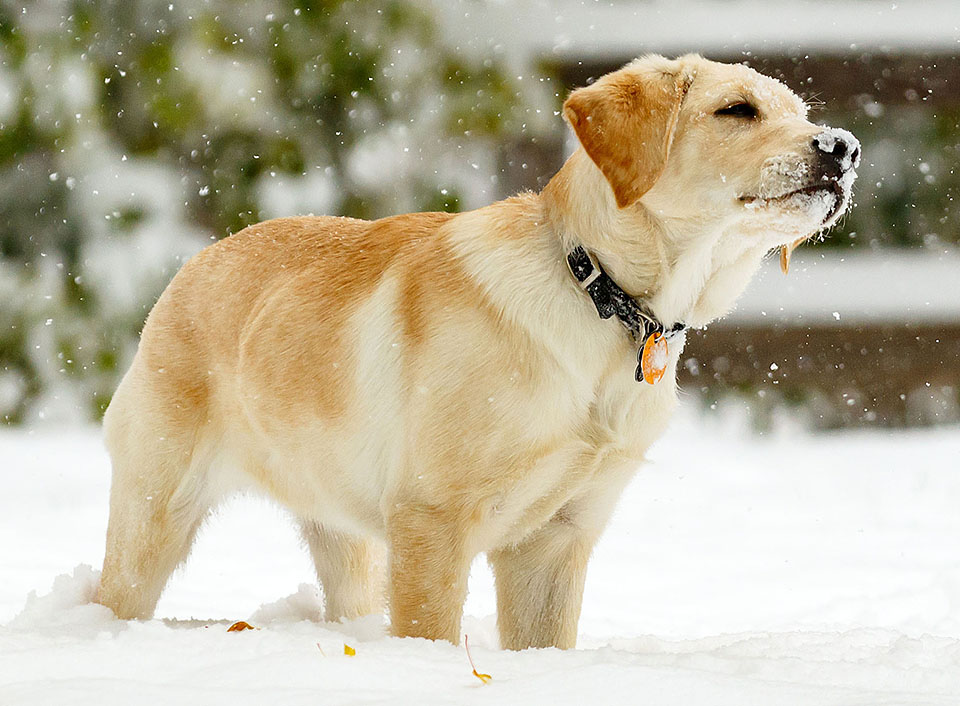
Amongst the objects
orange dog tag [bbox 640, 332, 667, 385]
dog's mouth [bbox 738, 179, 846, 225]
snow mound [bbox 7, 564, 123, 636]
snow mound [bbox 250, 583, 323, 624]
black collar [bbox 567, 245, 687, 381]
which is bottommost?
snow mound [bbox 250, 583, 323, 624]

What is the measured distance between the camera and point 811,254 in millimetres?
6438

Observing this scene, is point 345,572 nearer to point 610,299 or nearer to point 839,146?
point 610,299

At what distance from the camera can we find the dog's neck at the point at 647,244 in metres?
2.40

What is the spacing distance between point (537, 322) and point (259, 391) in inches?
30.5

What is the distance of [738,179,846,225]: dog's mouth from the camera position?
2.27 meters

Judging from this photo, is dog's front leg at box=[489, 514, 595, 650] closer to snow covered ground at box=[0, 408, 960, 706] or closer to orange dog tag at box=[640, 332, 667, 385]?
snow covered ground at box=[0, 408, 960, 706]

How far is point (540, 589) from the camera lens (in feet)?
9.02

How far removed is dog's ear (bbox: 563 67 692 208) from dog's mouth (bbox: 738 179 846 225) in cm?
24

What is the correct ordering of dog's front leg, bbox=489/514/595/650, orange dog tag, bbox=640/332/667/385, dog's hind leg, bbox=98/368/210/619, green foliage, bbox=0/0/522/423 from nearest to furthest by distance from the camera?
1. orange dog tag, bbox=640/332/667/385
2. dog's front leg, bbox=489/514/595/650
3. dog's hind leg, bbox=98/368/210/619
4. green foliage, bbox=0/0/522/423

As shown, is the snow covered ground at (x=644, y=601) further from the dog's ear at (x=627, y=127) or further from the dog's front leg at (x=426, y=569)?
the dog's ear at (x=627, y=127)

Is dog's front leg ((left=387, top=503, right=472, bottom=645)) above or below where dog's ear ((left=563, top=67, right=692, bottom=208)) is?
below

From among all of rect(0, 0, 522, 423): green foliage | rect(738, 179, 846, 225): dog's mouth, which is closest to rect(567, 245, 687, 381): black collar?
rect(738, 179, 846, 225): dog's mouth

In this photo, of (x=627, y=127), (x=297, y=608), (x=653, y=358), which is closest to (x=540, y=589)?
(x=653, y=358)

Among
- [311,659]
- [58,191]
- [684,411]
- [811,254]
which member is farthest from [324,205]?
[311,659]
